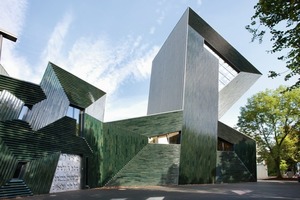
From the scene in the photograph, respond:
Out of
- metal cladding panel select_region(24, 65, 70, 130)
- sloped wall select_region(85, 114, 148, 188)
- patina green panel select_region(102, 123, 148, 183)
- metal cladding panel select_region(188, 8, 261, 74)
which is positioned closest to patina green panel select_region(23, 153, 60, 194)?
metal cladding panel select_region(24, 65, 70, 130)

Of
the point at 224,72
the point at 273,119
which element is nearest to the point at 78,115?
the point at 224,72

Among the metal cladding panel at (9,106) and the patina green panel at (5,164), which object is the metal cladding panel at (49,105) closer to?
the metal cladding panel at (9,106)

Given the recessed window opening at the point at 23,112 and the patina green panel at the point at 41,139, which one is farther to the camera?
the recessed window opening at the point at 23,112

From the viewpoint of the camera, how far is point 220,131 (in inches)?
1089

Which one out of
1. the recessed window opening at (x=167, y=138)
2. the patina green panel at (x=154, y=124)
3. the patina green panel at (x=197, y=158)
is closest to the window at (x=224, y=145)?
the patina green panel at (x=197, y=158)

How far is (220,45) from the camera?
31266mm

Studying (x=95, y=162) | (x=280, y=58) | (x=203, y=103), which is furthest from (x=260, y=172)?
(x=280, y=58)

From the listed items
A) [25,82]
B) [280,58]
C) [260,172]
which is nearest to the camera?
[280,58]

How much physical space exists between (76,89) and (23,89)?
4056mm

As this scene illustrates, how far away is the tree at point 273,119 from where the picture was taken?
121 ft

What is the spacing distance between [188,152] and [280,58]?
14.6 m

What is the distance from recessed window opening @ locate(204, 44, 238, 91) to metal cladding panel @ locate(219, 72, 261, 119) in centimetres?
52

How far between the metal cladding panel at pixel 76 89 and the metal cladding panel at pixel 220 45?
1363 centimetres

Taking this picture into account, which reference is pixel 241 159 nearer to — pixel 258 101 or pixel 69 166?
pixel 258 101
